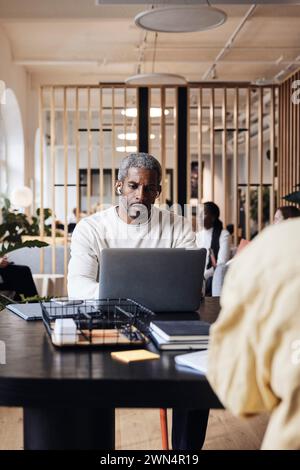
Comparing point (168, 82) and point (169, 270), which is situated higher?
point (168, 82)

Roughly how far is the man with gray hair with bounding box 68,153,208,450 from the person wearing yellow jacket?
5.93ft

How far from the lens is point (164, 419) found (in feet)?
9.04

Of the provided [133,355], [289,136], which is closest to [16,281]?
[133,355]

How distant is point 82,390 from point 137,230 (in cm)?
177

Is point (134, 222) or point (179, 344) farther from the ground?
point (134, 222)

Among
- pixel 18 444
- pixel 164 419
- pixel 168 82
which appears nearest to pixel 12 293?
pixel 18 444

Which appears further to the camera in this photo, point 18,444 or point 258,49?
point 258,49

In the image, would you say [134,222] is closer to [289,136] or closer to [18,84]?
[289,136]

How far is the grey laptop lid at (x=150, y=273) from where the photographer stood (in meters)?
2.11

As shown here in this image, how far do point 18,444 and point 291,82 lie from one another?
22.6ft

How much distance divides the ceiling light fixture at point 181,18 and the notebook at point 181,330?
3.62 metres

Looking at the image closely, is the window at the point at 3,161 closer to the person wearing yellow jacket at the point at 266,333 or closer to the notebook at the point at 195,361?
the notebook at the point at 195,361

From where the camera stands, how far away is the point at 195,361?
4.84ft

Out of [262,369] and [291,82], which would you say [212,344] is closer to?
[262,369]
